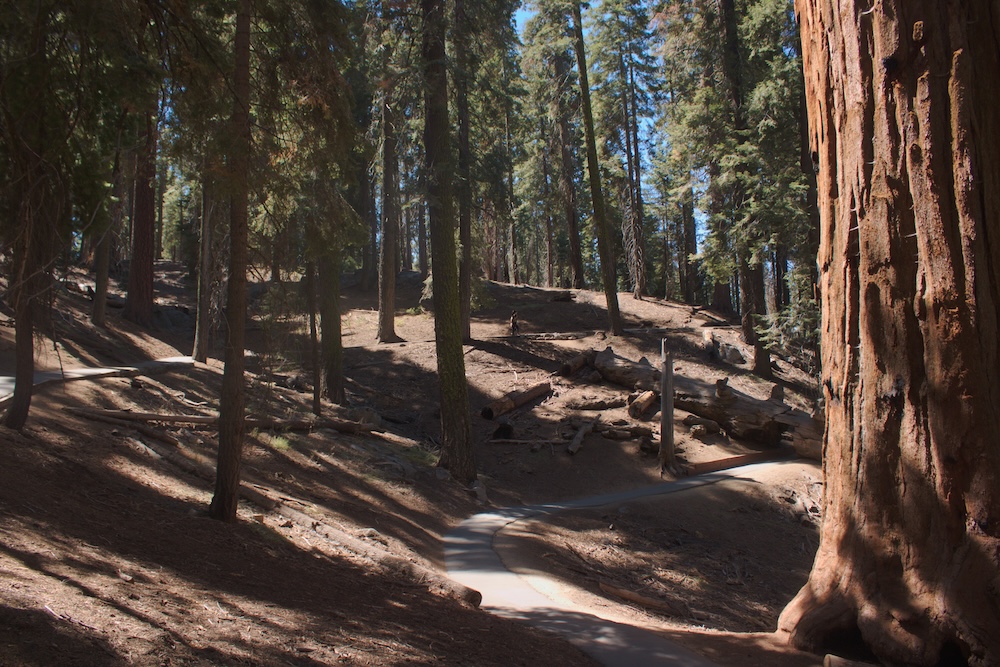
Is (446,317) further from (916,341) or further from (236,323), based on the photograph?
(916,341)

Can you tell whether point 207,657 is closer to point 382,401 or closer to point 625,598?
point 625,598

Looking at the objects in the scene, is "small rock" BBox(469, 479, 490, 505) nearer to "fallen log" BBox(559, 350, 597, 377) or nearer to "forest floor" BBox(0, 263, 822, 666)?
"forest floor" BBox(0, 263, 822, 666)

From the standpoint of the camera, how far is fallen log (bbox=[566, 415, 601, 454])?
17.7 meters

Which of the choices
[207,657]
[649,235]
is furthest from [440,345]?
[649,235]

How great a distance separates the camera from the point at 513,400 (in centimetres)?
2050

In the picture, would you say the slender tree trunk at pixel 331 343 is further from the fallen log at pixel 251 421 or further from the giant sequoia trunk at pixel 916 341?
the giant sequoia trunk at pixel 916 341

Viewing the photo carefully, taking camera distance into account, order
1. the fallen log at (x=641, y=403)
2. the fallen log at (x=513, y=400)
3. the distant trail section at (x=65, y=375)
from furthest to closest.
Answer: the fallen log at (x=513, y=400) < the fallen log at (x=641, y=403) < the distant trail section at (x=65, y=375)

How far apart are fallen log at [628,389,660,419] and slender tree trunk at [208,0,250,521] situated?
13467 millimetres

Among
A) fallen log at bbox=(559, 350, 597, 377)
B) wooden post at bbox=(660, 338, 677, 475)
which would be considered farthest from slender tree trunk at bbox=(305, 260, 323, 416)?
fallen log at bbox=(559, 350, 597, 377)

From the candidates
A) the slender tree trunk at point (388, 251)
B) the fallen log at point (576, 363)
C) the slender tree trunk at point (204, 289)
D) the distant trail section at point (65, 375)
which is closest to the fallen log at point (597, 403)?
the fallen log at point (576, 363)

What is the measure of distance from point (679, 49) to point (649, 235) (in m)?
28.5

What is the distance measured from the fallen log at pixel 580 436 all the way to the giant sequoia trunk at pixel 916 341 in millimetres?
12142

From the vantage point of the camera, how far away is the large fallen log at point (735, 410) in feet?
61.4

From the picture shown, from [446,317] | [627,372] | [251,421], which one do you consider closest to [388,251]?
[627,372]
